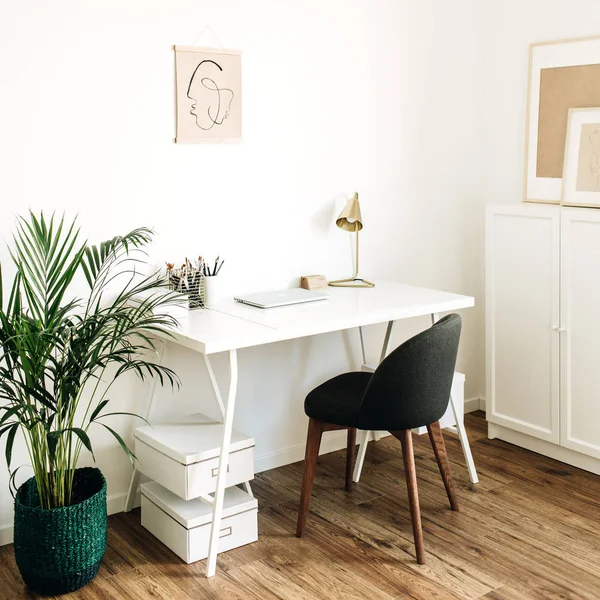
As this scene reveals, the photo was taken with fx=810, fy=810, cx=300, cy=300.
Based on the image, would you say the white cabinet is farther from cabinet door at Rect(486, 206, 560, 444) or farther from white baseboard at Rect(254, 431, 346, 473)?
white baseboard at Rect(254, 431, 346, 473)

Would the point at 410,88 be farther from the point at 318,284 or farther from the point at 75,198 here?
the point at 75,198

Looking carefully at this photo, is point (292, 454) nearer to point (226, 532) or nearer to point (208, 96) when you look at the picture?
point (226, 532)

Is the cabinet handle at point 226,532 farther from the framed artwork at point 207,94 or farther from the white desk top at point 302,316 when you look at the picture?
the framed artwork at point 207,94

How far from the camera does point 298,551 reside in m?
2.79

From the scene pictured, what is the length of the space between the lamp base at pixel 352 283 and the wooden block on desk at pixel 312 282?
0.16 ft

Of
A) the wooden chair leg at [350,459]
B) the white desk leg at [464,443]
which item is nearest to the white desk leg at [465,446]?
the white desk leg at [464,443]

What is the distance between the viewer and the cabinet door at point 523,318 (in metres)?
3.45

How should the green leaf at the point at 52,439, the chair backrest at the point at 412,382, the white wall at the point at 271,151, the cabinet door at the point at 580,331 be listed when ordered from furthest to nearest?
the cabinet door at the point at 580,331 → the white wall at the point at 271,151 → the chair backrest at the point at 412,382 → the green leaf at the point at 52,439

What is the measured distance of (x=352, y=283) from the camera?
3520mm

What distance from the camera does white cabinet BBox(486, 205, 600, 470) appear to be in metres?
3.32

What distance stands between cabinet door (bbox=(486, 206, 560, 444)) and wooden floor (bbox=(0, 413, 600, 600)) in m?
0.29

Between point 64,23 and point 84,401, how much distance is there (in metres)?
1.33

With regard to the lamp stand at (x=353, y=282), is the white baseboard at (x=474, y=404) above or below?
below

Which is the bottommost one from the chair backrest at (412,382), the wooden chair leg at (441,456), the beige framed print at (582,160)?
the wooden chair leg at (441,456)
